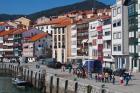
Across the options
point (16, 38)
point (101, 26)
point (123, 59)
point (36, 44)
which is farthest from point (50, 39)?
point (123, 59)

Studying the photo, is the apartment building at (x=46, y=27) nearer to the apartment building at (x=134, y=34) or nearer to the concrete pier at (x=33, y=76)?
the concrete pier at (x=33, y=76)

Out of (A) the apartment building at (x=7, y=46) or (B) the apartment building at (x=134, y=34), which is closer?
(B) the apartment building at (x=134, y=34)

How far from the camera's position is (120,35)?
85.2 metres

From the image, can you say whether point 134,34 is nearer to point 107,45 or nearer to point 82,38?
point 107,45

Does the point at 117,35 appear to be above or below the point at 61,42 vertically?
below

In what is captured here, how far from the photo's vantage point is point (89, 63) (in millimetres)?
72312

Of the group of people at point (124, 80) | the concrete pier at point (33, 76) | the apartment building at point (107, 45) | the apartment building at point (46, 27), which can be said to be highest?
the apartment building at point (46, 27)

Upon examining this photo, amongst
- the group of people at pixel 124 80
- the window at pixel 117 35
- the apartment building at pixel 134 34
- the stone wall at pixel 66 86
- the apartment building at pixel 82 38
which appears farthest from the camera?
the apartment building at pixel 82 38

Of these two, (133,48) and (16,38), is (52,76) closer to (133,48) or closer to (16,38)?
(133,48)

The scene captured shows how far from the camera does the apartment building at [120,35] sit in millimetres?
84125

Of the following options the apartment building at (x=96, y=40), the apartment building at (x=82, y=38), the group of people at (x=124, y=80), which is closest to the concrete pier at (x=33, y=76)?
the apartment building at (x=96, y=40)

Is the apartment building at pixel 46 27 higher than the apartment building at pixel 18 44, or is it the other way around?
the apartment building at pixel 46 27

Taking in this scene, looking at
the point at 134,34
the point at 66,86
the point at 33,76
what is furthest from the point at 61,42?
the point at 66,86

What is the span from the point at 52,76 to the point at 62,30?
73.3 m
